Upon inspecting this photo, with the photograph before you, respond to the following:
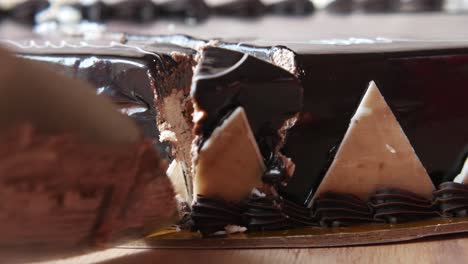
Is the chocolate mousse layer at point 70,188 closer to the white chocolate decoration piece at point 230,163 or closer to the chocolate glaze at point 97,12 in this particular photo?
the white chocolate decoration piece at point 230,163

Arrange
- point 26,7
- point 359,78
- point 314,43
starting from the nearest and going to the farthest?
point 359,78, point 314,43, point 26,7

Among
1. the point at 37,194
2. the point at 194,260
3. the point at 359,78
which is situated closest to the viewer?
the point at 37,194

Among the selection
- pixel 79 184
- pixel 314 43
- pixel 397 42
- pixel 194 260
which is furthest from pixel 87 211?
pixel 397 42

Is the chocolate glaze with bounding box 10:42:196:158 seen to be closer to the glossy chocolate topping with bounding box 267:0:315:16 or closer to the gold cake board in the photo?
the gold cake board

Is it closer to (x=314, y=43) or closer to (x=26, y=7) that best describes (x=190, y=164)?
(x=314, y=43)

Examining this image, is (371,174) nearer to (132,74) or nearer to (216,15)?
(132,74)

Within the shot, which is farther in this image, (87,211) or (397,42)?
(397,42)
